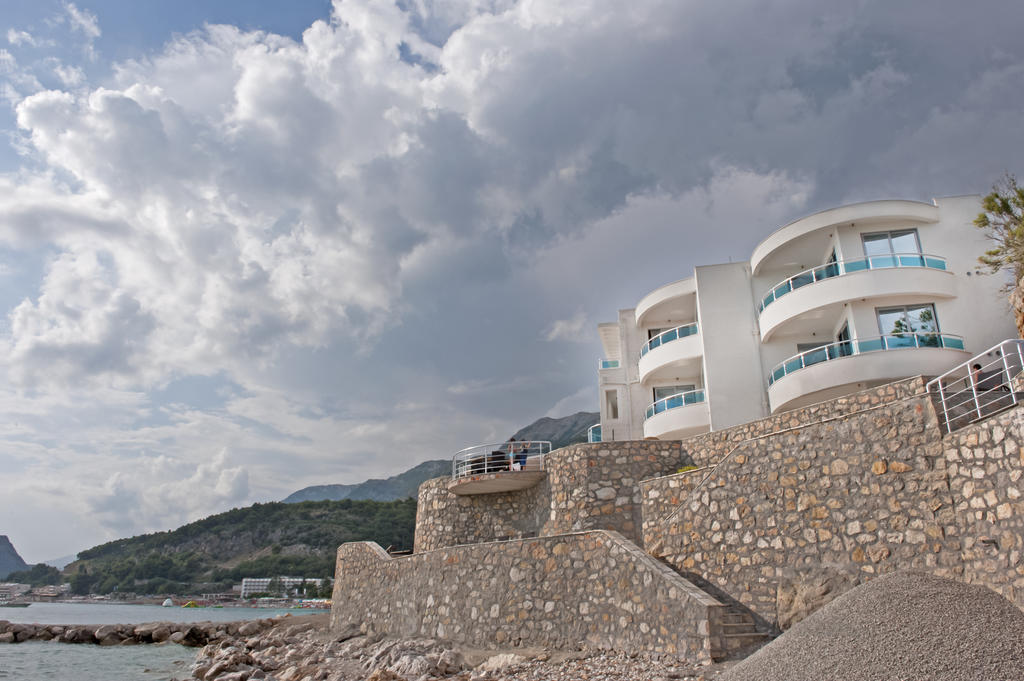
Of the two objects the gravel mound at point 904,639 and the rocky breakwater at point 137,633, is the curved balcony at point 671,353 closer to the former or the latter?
the gravel mound at point 904,639

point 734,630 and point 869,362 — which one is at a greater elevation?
point 869,362

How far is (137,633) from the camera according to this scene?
1270 inches

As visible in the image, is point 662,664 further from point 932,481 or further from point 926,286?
point 926,286

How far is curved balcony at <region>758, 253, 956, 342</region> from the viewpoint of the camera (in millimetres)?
18328

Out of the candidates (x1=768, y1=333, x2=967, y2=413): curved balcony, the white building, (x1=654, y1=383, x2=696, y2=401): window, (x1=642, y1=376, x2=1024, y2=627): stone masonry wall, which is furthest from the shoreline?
(x1=768, y1=333, x2=967, y2=413): curved balcony

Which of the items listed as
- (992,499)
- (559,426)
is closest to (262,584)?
(992,499)

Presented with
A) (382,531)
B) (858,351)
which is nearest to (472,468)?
(858,351)

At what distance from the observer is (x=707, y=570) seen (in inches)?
506

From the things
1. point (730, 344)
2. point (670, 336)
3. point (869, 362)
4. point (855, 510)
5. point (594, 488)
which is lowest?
point (855, 510)

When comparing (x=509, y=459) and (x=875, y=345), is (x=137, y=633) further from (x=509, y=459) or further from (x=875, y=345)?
(x=875, y=345)

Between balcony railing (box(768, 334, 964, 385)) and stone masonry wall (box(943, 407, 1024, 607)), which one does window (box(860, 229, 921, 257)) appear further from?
stone masonry wall (box(943, 407, 1024, 607))

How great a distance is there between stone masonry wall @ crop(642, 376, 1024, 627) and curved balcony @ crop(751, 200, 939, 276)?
10070mm

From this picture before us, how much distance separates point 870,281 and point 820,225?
240 centimetres

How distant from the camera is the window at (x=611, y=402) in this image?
87.6ft
